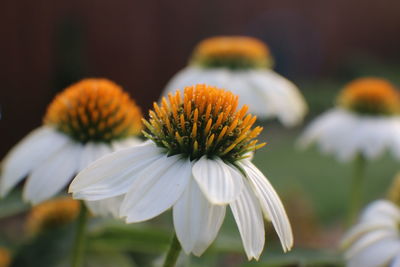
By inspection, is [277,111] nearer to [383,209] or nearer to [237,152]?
[383,209]

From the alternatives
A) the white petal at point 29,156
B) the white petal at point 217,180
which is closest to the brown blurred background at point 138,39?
the white petal at point 29,156

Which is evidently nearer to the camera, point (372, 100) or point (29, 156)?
point (29, 156)

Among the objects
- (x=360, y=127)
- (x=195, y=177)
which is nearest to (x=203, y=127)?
(x=195, y=177)

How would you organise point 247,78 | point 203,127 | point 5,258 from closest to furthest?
point 203,127 < point 5,258 < point 247,78

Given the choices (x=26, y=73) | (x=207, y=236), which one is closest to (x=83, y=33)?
(x=26, y=73)

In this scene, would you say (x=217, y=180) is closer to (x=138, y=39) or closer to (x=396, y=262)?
(x=396, y=262)

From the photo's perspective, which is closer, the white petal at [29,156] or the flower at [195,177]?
the flower at [195,177]

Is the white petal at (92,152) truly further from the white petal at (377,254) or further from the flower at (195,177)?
the white petal at (377,254)

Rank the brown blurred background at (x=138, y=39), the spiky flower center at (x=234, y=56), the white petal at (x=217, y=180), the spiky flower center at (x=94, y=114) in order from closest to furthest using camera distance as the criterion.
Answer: the white petal at (x=217, y=180) < the spiky flower center at (x=94, y=114) < the spiky flower center at (x=234, y=56) < the brown blurred background at (x=138, y=39)
